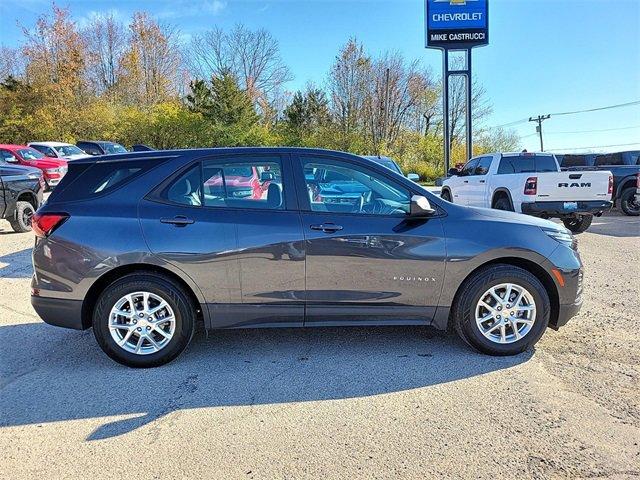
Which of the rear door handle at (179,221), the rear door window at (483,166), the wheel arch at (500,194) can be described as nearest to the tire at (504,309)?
the rear door handle at (179,221)

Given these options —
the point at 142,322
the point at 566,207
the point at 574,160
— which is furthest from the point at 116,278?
the point at 574,160

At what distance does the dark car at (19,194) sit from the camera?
9.81 meters

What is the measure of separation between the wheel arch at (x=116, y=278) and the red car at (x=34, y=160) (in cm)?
1434

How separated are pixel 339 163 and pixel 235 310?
4.86 ft

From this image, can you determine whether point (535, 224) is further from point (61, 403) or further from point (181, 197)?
point (61, 403)

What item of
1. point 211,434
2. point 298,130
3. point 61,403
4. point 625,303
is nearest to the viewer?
point 211,434

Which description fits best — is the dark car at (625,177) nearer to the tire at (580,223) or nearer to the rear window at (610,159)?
the rear window at (610,159)

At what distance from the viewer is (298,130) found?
3575 cm

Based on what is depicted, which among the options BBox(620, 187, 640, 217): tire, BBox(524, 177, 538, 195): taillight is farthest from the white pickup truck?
BBox(620, 187, 640, 217): tire

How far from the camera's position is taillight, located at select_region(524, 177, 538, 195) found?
948 cm

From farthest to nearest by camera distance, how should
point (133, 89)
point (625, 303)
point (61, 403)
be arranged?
point (133, 89), point (625, 303), point (61, 403)

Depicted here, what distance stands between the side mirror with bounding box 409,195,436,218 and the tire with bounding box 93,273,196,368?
76.0 inches

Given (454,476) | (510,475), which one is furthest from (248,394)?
(510,475)

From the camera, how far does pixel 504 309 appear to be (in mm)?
3928
